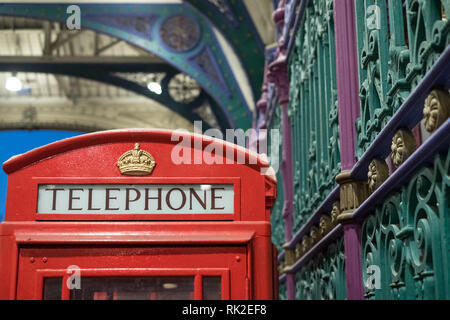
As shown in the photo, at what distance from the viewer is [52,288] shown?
117 inches

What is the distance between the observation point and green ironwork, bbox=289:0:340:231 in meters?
4.15

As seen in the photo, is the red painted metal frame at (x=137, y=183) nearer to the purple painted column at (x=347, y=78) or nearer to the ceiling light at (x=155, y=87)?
the purple painted column at (x=347, y=78)

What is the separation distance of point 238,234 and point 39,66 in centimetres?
1098

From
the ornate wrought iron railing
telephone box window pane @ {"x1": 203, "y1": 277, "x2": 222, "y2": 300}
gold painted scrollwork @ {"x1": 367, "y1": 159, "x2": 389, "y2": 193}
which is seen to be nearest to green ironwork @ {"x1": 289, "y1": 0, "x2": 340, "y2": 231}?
the ornate wrought iron railing

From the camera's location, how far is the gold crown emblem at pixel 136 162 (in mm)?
3104

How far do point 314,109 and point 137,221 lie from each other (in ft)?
6.52

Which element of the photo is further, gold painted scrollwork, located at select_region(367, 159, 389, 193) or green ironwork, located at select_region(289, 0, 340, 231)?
green ironwork, located at select_region(289, 0, 340, 231)

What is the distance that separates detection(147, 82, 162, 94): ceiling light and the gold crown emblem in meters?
10.5

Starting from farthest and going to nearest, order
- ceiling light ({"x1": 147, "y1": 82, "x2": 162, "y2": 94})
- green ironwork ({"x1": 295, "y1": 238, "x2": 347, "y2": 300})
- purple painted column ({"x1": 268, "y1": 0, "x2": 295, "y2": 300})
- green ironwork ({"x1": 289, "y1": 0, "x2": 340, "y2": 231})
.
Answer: ceiling light ({"x1": 147, "y1": 82, "x2": 162, "y2": 94}) < purple painted column ({"x1": 268, "y1": 0, "x2": 295, "y2": 300}) < green ironwork ({"x1": 289, "y1": 0, "x2": 340, "y2": 231}) < green ironwork ({"x1": 295, "y1": 238, "x2": 347, "y2": 300})

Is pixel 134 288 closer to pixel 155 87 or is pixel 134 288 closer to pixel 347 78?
pixel 347 78

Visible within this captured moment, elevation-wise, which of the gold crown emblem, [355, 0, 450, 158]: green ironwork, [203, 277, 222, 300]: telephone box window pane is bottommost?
[203, 277, 222, 300]: telephone box window pane

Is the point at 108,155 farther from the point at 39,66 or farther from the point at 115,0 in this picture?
the point at 39,66

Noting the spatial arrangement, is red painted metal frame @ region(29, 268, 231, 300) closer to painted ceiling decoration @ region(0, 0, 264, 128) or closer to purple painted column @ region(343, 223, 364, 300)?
purple painted column @ region(343, 223, 364, 300)

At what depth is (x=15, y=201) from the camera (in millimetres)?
3053
